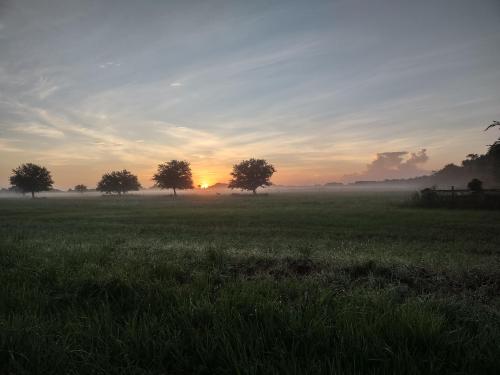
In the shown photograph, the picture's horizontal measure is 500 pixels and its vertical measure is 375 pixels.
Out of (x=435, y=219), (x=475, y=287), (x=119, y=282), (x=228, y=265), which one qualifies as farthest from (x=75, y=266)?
(x=435, y=219)

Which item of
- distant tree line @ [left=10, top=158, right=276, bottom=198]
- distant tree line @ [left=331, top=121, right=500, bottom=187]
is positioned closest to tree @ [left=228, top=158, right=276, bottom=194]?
distant tree line @ [left=10, top=158, right=276, bottom=198]

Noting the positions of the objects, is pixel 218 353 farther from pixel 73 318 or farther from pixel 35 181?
pixel 35 181

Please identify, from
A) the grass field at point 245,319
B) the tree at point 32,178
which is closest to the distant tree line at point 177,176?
the tree at point 32,178

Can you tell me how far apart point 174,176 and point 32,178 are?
50.3 metres

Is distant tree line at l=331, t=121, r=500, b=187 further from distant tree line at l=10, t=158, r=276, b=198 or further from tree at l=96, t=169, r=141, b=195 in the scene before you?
tree at l=96, t=169, r=141, b=195

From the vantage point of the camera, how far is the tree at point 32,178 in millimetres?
90000

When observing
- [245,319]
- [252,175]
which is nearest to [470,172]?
[252,175]

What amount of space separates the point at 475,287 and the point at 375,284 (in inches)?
87.0

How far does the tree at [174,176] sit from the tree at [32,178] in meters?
42.9

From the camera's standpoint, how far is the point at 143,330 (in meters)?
3.51

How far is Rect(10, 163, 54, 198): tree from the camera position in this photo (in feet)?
295

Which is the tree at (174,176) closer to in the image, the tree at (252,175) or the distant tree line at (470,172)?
the tree at (252,175)

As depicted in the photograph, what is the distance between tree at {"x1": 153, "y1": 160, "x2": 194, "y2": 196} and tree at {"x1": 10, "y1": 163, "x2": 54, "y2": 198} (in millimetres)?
42853

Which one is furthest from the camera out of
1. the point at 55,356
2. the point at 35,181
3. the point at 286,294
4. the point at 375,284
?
the point at 35,181
